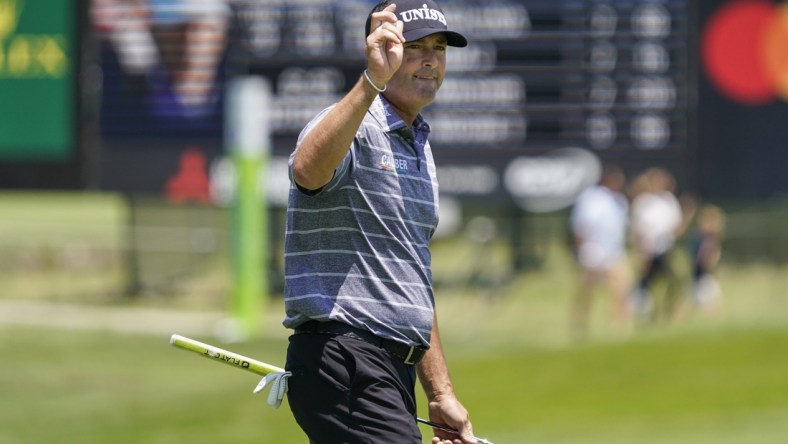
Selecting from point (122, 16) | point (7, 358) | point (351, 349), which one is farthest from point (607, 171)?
point (351, 349)

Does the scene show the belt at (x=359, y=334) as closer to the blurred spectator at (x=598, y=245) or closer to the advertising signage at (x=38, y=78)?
the blurred spectator at (x=598, y=245)

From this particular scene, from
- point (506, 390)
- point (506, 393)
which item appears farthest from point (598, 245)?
point (506, 393)

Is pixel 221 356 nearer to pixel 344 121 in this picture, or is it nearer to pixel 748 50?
pixel 344 121

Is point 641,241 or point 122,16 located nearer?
point 122,16

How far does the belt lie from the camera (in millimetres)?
4645

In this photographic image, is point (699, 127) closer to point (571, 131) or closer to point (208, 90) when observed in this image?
point (571, 131)

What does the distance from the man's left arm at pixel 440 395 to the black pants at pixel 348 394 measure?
296mm

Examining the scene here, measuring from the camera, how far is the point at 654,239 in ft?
60.4

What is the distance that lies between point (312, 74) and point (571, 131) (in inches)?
107

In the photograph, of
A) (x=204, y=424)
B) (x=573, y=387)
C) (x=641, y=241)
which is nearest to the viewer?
(x=204, y=424)

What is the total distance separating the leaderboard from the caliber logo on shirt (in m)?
9.90

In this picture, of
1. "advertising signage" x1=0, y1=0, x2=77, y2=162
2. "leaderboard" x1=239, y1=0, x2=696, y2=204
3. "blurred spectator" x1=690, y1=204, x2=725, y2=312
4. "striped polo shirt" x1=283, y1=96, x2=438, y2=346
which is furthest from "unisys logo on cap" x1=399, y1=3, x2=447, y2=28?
"blurred spectator" x1=690, y1=204, x2=725, y2=312

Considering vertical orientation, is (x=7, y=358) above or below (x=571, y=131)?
below

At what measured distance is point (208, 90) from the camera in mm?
16172
